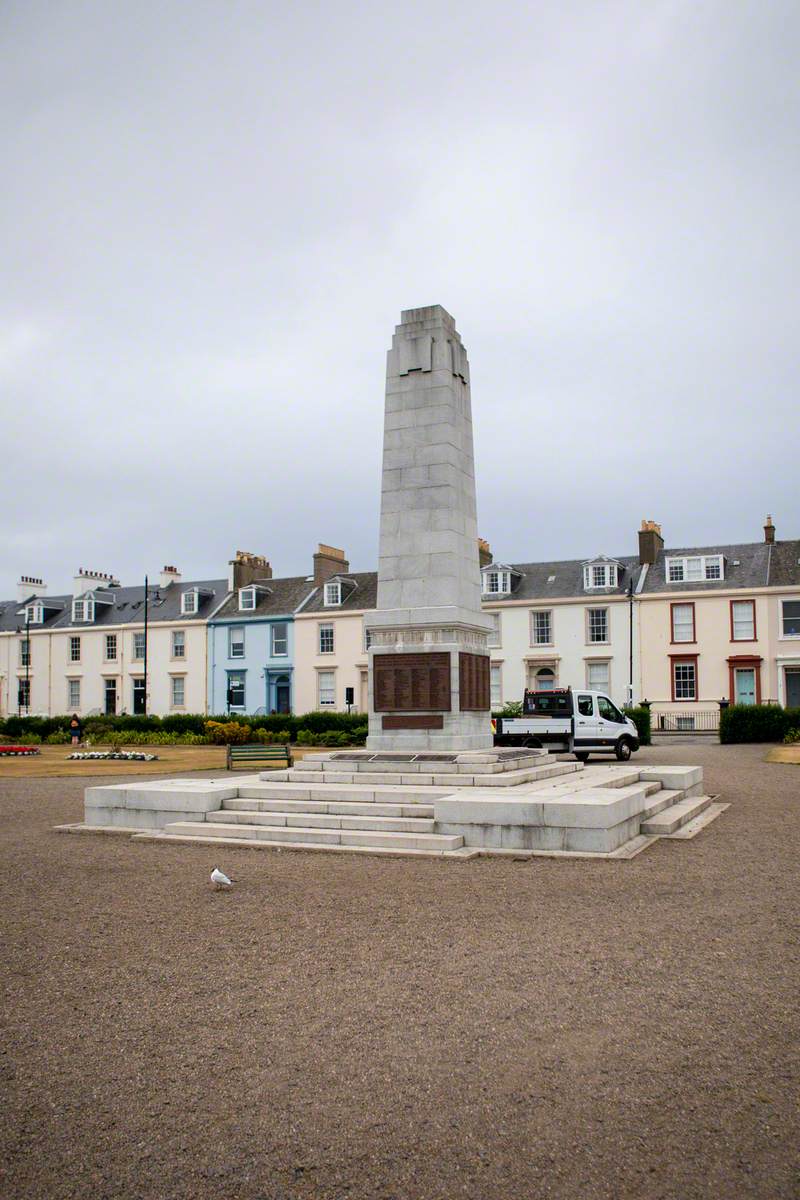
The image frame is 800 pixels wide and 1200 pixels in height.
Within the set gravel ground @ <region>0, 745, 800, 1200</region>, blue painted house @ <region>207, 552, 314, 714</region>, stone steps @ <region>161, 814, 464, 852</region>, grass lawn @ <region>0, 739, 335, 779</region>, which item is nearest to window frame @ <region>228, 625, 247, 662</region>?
blue painted house @ <region>207, 552, 314, 714</region>

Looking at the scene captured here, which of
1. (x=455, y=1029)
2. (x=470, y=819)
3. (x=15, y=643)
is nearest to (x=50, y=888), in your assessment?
(x=470, y=819)

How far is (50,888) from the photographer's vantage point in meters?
9.90

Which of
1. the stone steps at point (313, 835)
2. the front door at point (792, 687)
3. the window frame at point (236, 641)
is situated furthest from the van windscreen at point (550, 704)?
the window frame at point (236, 641)

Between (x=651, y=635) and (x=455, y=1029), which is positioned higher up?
(x=651, y=635)

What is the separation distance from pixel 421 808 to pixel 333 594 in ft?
131

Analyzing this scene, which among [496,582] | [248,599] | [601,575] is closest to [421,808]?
[601,575]

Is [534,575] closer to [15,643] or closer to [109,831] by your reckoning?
[15,643]

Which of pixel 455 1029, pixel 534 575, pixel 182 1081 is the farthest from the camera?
pixel 534 575

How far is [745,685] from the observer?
44.8m

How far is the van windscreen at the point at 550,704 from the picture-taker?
28.1 metres

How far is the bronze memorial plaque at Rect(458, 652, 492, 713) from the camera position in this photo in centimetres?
1589

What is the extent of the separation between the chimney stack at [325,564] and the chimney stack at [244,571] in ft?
14.6

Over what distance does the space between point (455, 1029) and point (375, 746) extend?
10401 mm

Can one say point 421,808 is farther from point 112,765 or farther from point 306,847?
point 112,765
